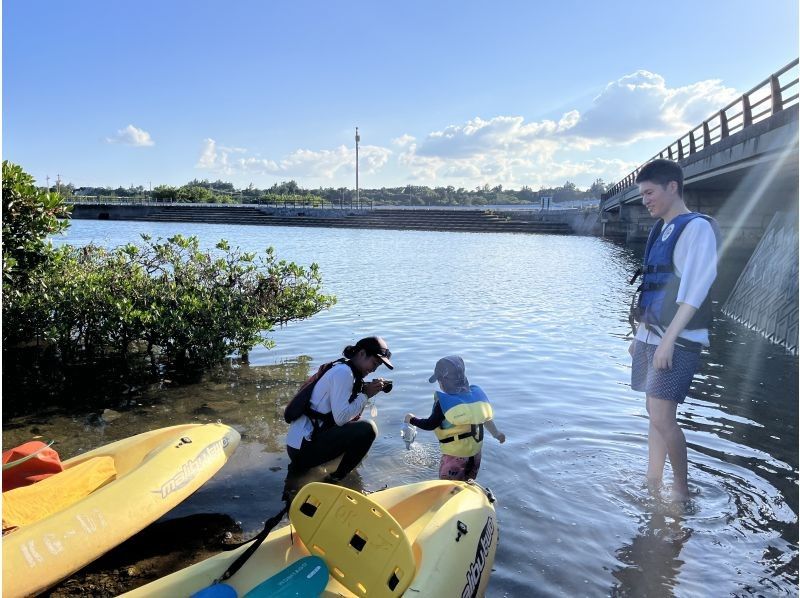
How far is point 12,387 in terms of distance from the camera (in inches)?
281

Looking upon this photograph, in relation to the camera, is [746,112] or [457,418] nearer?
[457,418]

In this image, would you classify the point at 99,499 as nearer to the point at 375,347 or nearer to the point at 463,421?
the point at 375,347

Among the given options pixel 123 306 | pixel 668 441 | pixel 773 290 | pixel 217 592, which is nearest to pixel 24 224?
pixel 123 306

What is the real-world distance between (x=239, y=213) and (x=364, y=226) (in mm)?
15921

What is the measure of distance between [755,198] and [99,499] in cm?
2090

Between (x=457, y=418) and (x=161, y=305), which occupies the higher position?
(x=161, y=305)

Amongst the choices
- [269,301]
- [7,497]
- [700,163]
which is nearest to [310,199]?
[700,163]

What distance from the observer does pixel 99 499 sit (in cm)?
369

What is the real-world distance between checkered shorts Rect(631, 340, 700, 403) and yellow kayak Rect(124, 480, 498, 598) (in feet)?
5.17

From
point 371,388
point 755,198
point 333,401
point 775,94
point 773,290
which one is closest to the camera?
point 333,401

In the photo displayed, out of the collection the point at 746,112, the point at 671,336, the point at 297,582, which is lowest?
→ the point at 297,582

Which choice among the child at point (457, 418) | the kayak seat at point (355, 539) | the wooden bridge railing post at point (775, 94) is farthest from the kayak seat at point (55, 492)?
the wooden bridge railing post at point (775, 94)

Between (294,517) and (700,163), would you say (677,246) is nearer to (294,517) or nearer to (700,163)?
(294,517)

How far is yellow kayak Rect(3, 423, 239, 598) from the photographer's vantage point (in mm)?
3205
